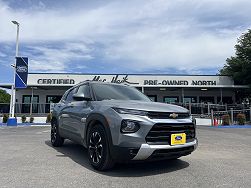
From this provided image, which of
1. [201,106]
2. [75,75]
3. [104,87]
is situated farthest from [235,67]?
[104,87]

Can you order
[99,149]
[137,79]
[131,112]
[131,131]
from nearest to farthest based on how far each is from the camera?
1. [131,131]
2. [131,112]
3. [99,149]
4. [137,79]

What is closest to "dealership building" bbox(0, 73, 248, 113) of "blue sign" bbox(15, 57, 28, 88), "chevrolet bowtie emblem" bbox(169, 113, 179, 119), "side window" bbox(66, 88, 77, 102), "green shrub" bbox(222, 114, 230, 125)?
"blue sign" bbox(15, 57, 28, 88)

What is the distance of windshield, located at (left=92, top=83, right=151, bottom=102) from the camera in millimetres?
5320

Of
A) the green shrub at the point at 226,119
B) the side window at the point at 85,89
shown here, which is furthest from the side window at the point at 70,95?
the green shrub at the point at 226,119

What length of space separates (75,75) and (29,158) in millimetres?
22337

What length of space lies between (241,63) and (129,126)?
28629 mm

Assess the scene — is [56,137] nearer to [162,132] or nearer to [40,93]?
[162,132]

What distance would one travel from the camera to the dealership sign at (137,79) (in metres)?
27.1

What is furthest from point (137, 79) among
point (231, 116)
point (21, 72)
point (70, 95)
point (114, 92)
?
point (114, 92)

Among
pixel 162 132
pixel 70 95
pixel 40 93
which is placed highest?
pixel 40 93

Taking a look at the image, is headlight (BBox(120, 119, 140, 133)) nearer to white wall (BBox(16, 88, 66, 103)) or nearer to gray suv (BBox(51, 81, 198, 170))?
gray suv (BBox(51, 81, 198, 170))

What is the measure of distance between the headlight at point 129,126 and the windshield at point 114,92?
116 centimetres

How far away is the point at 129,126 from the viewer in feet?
13.7

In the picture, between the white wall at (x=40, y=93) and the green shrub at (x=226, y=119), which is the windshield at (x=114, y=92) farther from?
the white wall at (x=40, y=93)
